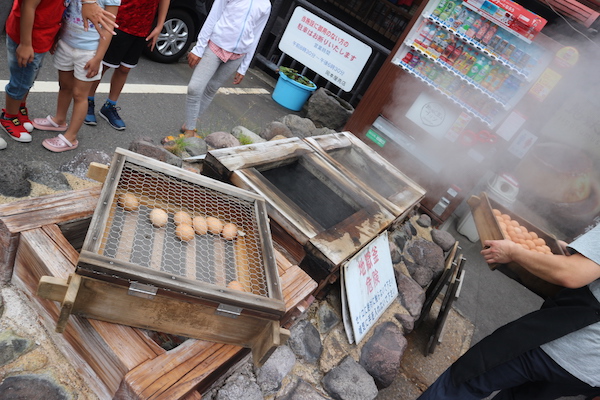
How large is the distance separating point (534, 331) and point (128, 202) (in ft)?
9.07

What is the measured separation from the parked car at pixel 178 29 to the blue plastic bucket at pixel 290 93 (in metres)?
1.86

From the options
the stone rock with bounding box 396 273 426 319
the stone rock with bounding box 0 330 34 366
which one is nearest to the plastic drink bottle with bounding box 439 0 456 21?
the stone rock with bounding box 396 273 426 319

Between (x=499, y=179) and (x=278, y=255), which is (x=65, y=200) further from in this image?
(x=499, y=179)

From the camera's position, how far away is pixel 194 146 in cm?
418

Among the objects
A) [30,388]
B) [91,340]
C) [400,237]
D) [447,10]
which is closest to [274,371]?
[91,340]

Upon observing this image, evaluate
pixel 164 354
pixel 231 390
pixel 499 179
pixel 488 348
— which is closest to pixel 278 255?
pixel 231 390

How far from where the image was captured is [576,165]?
7691 millimetres

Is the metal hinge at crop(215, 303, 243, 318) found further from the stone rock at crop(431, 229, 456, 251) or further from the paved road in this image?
the stone rock at crop(431, 229, 456, 251)

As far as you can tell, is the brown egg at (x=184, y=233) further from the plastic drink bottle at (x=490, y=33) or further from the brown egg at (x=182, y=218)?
the plastic drink bottle at (x=490, y=33)

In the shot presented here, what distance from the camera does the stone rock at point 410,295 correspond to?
4.26m

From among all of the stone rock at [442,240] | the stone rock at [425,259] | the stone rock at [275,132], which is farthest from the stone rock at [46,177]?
the stone rock at [442,240]

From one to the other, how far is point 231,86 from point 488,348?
20.9ft

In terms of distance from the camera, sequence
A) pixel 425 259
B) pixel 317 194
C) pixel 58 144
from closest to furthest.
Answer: pixel 58 144
pixel 317 194
pixel 425 259

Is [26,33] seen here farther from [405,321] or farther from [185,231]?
[405,321]
